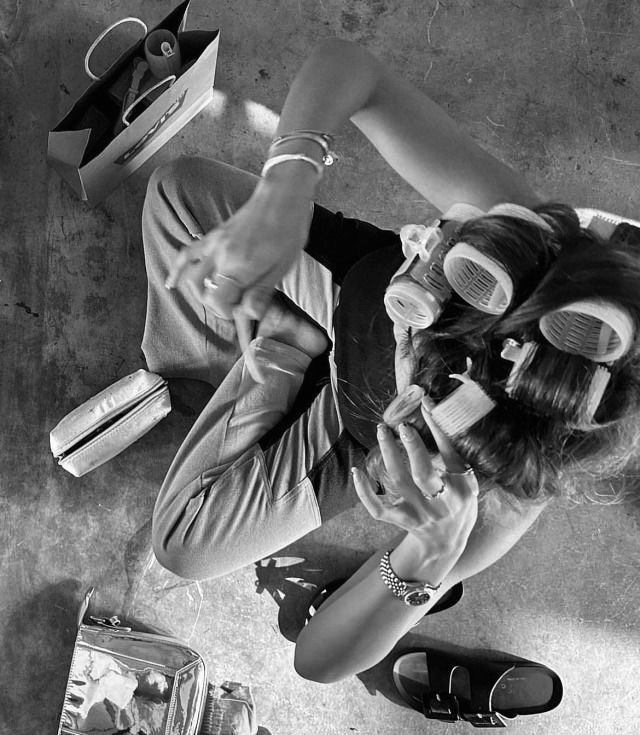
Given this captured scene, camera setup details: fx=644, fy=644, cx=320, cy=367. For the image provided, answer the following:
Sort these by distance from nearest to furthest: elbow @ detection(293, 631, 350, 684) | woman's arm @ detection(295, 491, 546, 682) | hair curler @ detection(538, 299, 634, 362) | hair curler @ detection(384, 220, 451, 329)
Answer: hair curler @ detection(538, 299, 634, 362)
hair curler @ detection(384, 220, 451, 329)
woman's arm @ detection(295, 491, 546, 682)
elbow @ detection(293, 631, 350, 684)

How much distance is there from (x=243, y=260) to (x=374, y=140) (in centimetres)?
46

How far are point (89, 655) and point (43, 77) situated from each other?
1213 mm

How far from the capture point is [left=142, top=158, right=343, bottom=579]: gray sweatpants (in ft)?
3.69

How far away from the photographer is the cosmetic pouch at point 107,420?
50.6 inches

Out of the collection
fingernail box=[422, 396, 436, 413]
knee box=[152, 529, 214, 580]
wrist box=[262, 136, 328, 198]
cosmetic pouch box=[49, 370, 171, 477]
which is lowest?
knee box=[152, 529, 214, 580]

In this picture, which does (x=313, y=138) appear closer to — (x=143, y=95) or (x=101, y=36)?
(x=143, y=95)

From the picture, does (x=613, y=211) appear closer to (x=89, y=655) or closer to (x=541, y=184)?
(x=541, y=184)

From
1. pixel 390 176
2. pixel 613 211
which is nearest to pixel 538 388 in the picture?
pixel 390 176

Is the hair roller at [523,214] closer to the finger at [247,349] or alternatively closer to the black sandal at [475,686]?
the finger at [247,349]

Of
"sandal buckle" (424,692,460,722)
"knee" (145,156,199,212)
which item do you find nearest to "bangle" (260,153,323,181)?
"knee" (145,156,199,212)

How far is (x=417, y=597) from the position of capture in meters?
0.92

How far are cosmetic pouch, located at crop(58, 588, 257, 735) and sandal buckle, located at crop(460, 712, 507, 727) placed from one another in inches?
22.4

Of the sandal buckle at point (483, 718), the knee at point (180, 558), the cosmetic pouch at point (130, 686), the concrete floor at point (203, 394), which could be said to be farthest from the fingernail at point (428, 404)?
the sandal buckle at point (483, 718)

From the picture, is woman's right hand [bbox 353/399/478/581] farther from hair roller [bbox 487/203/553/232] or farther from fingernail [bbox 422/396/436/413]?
hair roller [bbox 487/203/553/232]
